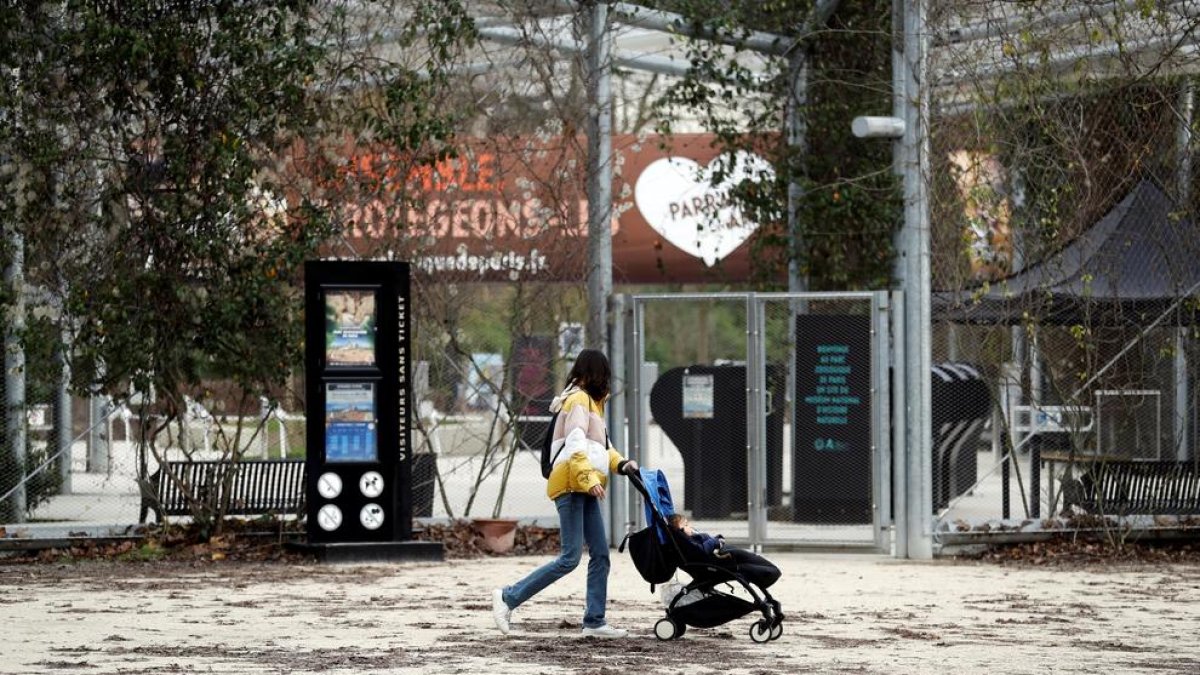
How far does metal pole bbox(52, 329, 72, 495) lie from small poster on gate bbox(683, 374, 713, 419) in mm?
5996

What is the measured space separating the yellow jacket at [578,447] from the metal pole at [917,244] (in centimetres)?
597

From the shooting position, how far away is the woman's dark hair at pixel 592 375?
37.7 ft

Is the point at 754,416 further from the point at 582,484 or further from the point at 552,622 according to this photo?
the point at 582,484

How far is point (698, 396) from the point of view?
1998cm

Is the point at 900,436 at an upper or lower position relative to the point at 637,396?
lower

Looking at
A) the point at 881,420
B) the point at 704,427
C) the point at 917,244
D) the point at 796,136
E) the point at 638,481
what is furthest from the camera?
the point at 796,136

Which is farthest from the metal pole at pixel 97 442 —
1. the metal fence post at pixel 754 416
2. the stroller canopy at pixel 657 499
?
the stroller canopy at pixel 657 499

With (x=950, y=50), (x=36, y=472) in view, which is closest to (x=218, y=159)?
(x=36, y=472)

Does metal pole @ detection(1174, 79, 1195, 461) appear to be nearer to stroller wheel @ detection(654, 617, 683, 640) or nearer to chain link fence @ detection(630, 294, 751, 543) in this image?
chain link fence @ detection(630, 294, 751, 543)

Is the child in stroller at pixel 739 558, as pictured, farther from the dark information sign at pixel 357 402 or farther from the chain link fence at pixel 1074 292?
the chain link fence at pixel 1074 292

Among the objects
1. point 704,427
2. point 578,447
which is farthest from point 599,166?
point 578,447

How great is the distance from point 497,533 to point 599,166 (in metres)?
3.48

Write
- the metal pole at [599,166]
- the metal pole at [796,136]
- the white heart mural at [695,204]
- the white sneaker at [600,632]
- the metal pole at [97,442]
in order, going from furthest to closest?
the white heart mural at [695,204]
the metal pole at [796,136]
the metal pole at [599,166]
the metal pole at [97,442]
the white sneaker at [600,632]

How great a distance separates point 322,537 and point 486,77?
516 cm
